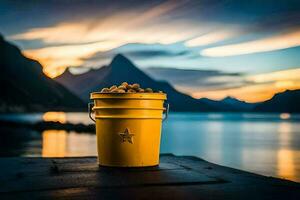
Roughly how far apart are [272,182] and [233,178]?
401 mm

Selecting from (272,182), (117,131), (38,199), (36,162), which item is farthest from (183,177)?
(36,162)

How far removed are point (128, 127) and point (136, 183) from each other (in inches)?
57.4

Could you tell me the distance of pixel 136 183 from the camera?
4738mm

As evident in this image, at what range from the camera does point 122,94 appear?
239 inches

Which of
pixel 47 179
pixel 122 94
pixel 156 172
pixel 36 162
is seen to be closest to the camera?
pixel 47 179

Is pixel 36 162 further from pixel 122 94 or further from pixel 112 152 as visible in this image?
pixel 122 94

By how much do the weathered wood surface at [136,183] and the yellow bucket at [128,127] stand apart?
0.24 meters

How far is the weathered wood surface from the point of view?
13.7 feet

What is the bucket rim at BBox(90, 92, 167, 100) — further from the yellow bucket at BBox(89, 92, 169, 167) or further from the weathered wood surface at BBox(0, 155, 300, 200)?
the weathered wood surface at BBox(0, 155, 300, 200)

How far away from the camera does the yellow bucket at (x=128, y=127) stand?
6105 millimetres

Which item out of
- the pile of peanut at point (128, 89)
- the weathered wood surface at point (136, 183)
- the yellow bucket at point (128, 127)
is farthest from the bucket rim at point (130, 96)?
the weathered wood surface at point (136, 183)

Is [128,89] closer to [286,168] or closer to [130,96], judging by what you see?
[130,96]

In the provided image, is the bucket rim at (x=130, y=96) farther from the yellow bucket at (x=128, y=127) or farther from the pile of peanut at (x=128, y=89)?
the pile of peanut at (x=128, y=89)

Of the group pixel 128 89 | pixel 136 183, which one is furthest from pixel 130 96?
pixel 136 183
